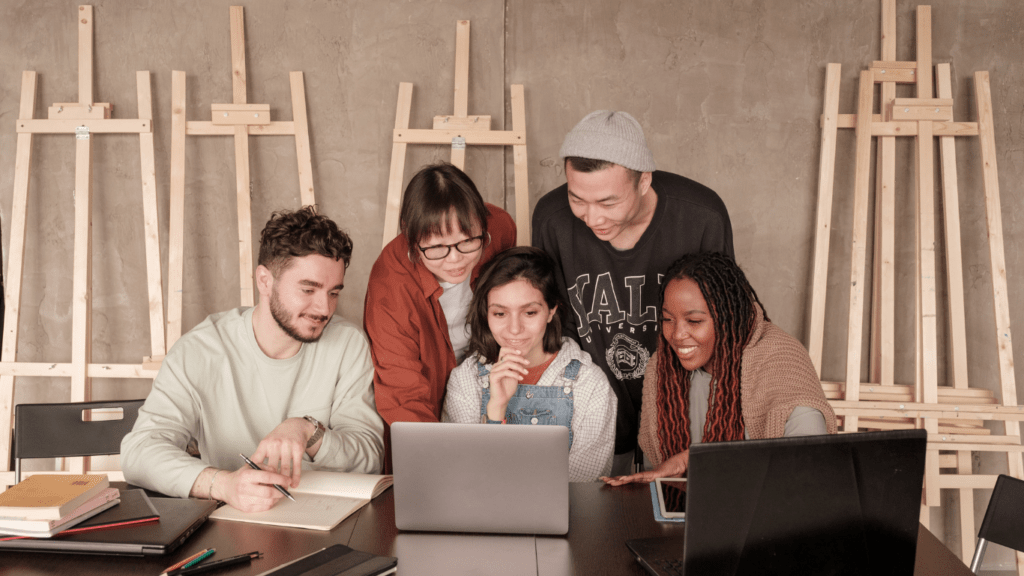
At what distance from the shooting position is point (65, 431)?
2074 mm

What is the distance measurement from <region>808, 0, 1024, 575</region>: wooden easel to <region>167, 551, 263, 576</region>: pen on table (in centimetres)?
228

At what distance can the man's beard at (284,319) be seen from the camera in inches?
73.8

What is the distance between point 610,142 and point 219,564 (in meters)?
1.35

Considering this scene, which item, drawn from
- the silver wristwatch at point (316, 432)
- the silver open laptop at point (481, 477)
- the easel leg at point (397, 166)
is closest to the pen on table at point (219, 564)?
the silver open laptop at point (481, 477)

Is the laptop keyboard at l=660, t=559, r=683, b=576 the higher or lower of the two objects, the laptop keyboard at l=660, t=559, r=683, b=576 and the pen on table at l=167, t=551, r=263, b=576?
the lower

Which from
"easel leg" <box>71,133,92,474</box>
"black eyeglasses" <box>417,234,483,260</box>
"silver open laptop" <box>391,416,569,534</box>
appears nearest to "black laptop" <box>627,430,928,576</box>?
"silver open laptop" <box>391,416,569,534</box>

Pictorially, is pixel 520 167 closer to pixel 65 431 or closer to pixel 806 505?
pixel 65 431

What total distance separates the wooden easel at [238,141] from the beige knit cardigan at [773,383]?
1823 millimetres

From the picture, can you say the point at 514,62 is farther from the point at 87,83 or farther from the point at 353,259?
the point at 87,83

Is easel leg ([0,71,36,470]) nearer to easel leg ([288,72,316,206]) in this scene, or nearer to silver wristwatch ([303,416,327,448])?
easel leg ([288,72,316,206])

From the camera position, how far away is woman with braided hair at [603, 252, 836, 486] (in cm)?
176

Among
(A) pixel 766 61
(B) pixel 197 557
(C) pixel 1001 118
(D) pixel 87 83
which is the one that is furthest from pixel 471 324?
(C) pixel 1001 118

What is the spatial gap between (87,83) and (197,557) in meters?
2.41

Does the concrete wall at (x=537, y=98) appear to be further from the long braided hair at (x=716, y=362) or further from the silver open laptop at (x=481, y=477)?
the silver open laptop at (x=481, y=477)
